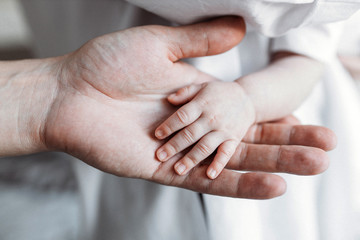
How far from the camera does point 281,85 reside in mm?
542

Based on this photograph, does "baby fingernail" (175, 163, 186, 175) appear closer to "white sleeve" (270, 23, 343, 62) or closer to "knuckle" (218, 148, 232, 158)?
"knuckle" (218, 148, 232, 158)

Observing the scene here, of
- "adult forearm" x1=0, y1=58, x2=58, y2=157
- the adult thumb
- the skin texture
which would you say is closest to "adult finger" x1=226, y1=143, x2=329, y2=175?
the skin texture

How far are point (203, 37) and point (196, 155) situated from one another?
0.52 feet

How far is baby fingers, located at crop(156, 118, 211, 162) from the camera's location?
44cm

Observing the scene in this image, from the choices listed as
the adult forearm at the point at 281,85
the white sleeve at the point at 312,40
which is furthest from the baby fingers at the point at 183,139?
the white sleeve at the point at 312,40

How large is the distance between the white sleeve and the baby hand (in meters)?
0.17

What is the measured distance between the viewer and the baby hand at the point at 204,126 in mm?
441

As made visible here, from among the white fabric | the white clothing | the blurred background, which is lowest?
the blurred background

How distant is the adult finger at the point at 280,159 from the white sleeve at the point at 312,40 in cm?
20

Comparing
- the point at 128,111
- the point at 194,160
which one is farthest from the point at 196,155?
the point at 128,111

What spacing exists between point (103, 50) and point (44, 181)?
35 cm

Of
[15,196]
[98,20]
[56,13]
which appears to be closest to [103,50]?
[98,20]

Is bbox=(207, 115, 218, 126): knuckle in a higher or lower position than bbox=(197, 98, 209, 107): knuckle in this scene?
A: lower

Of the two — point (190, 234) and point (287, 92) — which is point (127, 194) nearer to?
point (190, 234)
